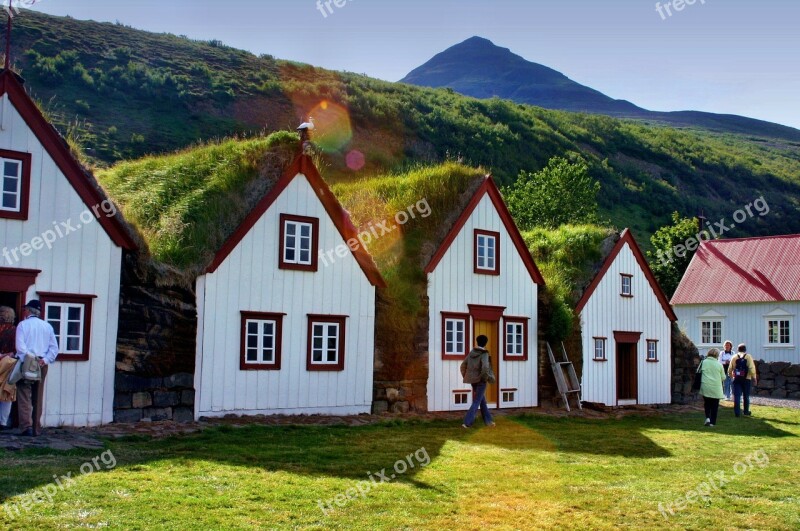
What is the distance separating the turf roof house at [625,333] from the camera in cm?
2645

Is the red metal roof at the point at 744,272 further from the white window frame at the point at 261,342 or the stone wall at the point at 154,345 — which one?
the stone wall at the point at 154,345

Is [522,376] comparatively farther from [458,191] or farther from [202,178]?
[202,178]

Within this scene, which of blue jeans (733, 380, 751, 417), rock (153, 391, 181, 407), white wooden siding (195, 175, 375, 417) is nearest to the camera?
rock (153, 391, 181, 407)

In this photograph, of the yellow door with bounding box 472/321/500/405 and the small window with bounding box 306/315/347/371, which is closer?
the small window with bounding box 306/315/347/371

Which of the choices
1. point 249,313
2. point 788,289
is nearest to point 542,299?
point 249,313

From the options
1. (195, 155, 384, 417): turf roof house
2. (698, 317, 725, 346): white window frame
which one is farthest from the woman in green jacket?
(698, 317, 725, 346): white window frame

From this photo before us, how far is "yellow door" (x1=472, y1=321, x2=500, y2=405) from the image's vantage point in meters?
23.5

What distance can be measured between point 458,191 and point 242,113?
42046mm

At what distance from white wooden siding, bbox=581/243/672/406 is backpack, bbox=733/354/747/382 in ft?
15.0

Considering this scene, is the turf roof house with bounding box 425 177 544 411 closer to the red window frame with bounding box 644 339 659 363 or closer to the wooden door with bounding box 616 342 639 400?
the wooden door with bounding box 616 342 639 400

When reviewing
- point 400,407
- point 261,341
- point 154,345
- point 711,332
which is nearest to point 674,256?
point 711,332

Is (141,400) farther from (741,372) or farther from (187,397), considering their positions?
(741,372)

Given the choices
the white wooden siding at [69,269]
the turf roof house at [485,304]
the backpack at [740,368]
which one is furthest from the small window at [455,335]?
the white wooden siding at [69,269]

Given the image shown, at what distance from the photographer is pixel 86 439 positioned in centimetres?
1362
